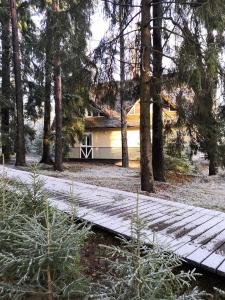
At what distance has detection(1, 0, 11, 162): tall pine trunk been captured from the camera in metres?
16.7

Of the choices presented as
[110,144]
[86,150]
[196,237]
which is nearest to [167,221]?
[196,237]

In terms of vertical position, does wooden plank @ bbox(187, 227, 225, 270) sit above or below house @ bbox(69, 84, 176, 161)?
below

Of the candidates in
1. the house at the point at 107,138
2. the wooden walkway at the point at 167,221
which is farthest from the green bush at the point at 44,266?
the house at the point at 107,138

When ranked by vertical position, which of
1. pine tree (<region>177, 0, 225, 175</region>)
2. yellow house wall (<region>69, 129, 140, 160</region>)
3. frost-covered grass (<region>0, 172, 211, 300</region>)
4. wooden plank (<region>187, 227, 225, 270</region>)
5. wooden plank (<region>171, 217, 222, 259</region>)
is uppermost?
pine tree (<region>177, 0, 225, 175</region>)

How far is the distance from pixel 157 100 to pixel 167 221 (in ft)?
17.7

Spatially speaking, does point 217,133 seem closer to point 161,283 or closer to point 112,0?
point 112,0

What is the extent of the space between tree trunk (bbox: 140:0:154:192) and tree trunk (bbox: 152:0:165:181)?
0.62m

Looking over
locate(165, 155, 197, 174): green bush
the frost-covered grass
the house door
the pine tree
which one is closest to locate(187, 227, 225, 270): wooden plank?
the frost-covered grass

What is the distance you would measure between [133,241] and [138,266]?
7.0 inches

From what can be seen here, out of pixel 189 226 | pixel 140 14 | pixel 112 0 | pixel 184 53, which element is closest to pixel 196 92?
pixel 184 53

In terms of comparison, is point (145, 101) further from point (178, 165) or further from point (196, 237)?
point (178, 165)

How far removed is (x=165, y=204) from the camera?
17.5 feet

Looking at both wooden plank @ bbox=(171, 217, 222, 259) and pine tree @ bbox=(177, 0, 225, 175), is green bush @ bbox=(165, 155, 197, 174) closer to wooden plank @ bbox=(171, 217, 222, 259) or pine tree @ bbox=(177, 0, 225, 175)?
pine tree @ bbox=(177, 0, 225, 175)

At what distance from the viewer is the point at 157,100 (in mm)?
9125
